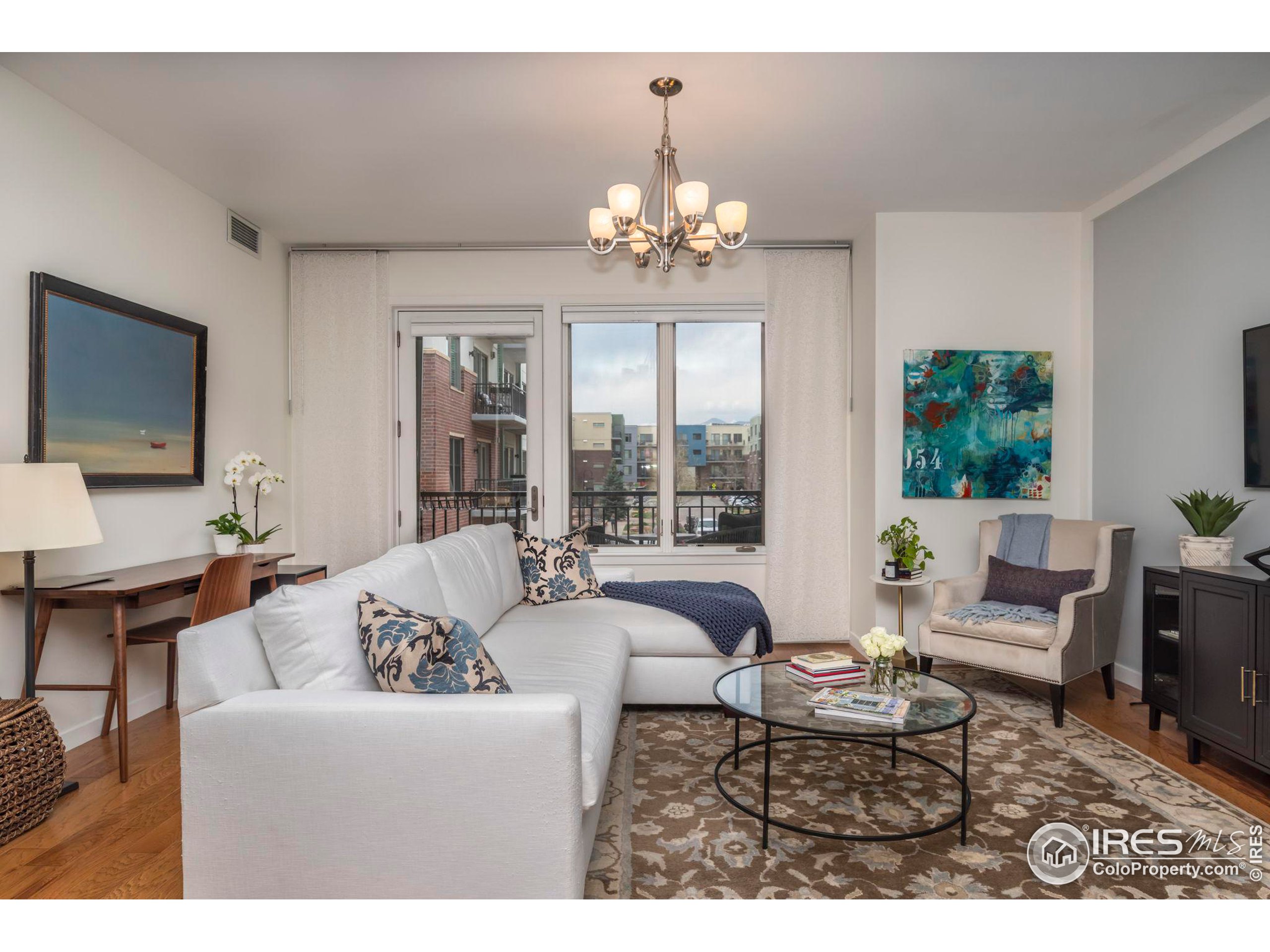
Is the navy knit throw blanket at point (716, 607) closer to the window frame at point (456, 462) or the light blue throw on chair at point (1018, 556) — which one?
the light blue throw on chair at point (1018, 556)

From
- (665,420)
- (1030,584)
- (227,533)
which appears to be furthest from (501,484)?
(1030,584)

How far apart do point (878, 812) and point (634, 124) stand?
9.27 feet

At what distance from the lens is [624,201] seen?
2.62 m

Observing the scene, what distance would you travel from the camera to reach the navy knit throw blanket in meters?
3.39

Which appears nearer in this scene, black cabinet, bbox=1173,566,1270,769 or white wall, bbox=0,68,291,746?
black cabinet, bbox=1173,566,1270,769

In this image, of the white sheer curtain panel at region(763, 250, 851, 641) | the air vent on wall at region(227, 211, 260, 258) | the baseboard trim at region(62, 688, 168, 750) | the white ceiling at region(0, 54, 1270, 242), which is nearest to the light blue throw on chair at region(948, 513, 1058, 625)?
the white sheer curtain panel at region(763, 250, 851, 641)

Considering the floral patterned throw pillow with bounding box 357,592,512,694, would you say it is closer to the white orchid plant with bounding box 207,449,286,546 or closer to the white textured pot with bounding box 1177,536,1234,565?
the white orchid plant with bounding box 207,449,286,546

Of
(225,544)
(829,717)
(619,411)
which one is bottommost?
(829,717)

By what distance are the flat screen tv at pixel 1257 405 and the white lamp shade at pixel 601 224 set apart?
268 cm

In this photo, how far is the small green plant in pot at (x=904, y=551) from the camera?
4172 millimetres

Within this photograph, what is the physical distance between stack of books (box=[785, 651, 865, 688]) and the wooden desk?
2.41 meters

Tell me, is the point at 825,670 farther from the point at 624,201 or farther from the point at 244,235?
the point at 244,235

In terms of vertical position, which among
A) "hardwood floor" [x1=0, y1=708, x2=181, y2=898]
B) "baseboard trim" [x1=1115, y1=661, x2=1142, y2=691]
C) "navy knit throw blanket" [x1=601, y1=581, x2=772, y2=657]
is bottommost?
"hardwood floor" [x1=0, y1=708, x2=181, y2=898]
